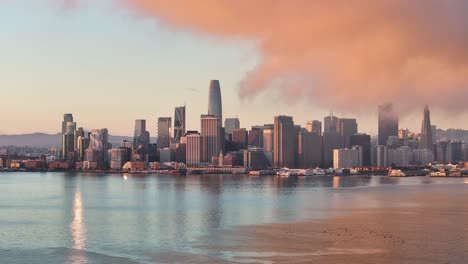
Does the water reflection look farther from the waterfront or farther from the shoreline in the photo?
the shoreline

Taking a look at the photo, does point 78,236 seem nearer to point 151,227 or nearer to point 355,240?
point 151,227

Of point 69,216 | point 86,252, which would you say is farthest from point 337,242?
point 69,216

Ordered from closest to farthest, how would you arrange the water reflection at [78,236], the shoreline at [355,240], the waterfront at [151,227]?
the shoreline at [355,240] < the water reflection at [78,236] < the waterfront at [151,227]

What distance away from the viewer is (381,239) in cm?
4966

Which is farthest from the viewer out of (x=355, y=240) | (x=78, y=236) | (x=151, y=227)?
(x=151, y=227)

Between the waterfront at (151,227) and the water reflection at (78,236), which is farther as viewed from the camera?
the waterfront at (151,227)

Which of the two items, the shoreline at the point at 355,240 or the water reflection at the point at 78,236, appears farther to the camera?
the water reflection at the point at 78,236

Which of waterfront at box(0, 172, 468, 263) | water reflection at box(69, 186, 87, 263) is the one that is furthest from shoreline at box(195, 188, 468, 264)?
water reflection at box(69, 186, 87, 263)

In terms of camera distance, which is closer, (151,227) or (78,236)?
(78,236)

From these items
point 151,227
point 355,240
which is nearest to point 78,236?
point 151,227

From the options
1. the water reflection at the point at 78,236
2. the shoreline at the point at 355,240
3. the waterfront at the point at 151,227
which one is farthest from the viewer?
the waterfront at the point at 151,227

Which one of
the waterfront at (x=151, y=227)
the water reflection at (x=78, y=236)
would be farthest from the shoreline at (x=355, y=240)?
the water reflection at (x=78, y=236)

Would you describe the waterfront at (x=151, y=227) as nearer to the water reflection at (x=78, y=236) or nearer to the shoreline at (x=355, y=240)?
the water reflection at (x=78, y=236)

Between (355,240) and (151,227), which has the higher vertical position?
(151,227)
